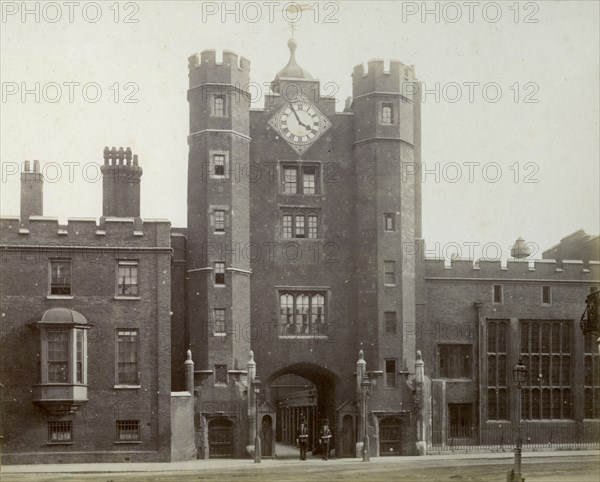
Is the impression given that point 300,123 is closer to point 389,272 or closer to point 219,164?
point 219,164

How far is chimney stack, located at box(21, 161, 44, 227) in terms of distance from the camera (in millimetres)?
46594

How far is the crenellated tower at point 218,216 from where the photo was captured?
160ft

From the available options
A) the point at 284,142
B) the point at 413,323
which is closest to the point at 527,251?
the point at 413,323

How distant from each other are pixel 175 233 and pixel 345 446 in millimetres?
11823

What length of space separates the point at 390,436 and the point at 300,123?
14418mm

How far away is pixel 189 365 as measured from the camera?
155 feet

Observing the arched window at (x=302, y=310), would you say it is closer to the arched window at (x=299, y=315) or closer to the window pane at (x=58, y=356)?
the arched window at (x=299, y=315)

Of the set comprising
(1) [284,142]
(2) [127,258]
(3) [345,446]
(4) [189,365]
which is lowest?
(3) [345,446]

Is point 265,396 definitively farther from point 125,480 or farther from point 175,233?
point 125,480

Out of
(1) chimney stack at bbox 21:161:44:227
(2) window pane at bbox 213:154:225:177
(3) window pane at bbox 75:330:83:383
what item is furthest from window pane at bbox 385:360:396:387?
(1) chimney stack at bbox 21:161:44:227

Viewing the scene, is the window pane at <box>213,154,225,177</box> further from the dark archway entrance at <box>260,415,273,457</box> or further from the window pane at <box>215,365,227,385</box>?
the dark archway entrance at <box>260,415,273,457</box>

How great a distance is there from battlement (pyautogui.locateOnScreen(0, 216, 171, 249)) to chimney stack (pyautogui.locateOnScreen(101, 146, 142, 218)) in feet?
11.4

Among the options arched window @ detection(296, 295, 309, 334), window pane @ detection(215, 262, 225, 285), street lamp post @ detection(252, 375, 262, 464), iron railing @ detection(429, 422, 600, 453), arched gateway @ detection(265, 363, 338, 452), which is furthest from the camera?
iron railing @ detection(429, 422, 600, 453)

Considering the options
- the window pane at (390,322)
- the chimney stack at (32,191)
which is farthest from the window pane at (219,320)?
the chimney stack at (32,191)
